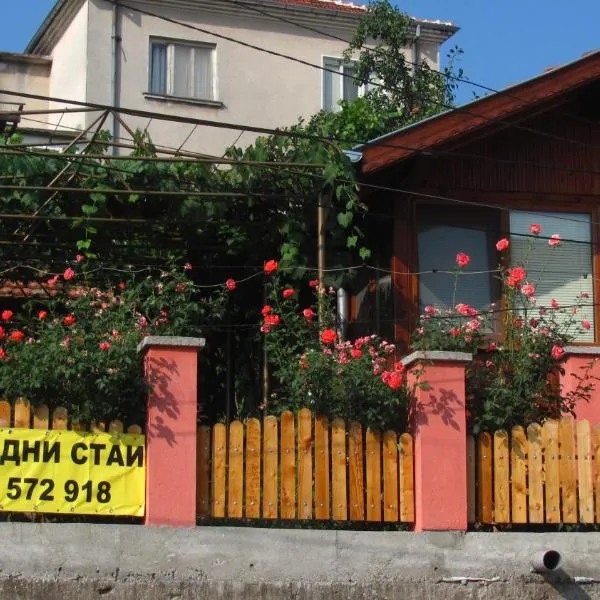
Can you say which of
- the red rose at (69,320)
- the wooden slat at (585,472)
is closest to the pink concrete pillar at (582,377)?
the wooden slat at (585,472)

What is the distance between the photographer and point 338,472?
35.3 ft

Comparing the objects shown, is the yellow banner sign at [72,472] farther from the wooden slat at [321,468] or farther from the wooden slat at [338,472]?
the wooden slat at [338,472]

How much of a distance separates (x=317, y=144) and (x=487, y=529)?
421 cm

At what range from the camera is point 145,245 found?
45.8ft

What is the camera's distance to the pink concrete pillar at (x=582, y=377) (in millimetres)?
12102

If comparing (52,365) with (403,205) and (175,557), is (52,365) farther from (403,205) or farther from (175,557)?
(403,205)

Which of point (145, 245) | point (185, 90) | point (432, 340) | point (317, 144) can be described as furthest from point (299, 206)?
point (185, 90)

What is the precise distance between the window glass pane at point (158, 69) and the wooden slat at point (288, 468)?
15330 millimetres

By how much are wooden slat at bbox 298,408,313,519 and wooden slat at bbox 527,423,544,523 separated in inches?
73.9

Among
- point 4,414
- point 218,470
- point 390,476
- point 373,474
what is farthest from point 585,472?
point 4,414

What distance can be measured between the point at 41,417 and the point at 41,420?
2 centimetres

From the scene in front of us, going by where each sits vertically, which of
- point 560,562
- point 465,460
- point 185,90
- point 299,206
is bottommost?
point 560,562

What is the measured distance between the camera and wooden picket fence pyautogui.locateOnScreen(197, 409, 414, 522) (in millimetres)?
10586

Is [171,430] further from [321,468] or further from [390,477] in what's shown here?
[390,477]
